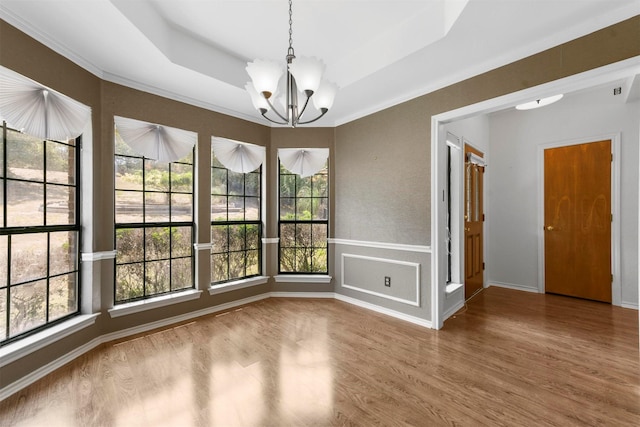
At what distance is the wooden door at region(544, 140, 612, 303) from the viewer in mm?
3693

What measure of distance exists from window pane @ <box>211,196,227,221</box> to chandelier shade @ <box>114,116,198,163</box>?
2.21 feet

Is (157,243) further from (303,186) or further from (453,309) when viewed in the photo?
(453,309)

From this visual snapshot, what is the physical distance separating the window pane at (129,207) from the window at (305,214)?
5.84 ft

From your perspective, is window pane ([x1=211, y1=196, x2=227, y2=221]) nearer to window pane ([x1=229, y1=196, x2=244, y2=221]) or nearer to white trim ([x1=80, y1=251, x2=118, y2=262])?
window pane ([x1=229, y1=196, x2=244, y2=221])

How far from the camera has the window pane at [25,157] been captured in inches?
79.4

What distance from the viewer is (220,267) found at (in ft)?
11.9

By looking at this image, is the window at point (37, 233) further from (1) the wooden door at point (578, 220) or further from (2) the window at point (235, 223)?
(1) the wooden door at point (578, 220)

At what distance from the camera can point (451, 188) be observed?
3672mm

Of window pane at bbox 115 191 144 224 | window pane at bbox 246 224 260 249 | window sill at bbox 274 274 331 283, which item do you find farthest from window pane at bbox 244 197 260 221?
window pane at bbox 115 191 144 224

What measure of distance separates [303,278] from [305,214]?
0.94m

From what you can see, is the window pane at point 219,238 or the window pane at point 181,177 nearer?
the window pane at point 181,177

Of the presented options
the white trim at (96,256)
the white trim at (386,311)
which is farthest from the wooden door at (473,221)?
the white trim at (96,256)

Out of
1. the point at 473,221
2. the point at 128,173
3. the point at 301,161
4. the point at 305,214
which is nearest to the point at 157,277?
the point at 128,173

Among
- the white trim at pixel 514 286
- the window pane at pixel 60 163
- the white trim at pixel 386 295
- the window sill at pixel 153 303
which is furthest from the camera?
the white trim at pixel 514 286
